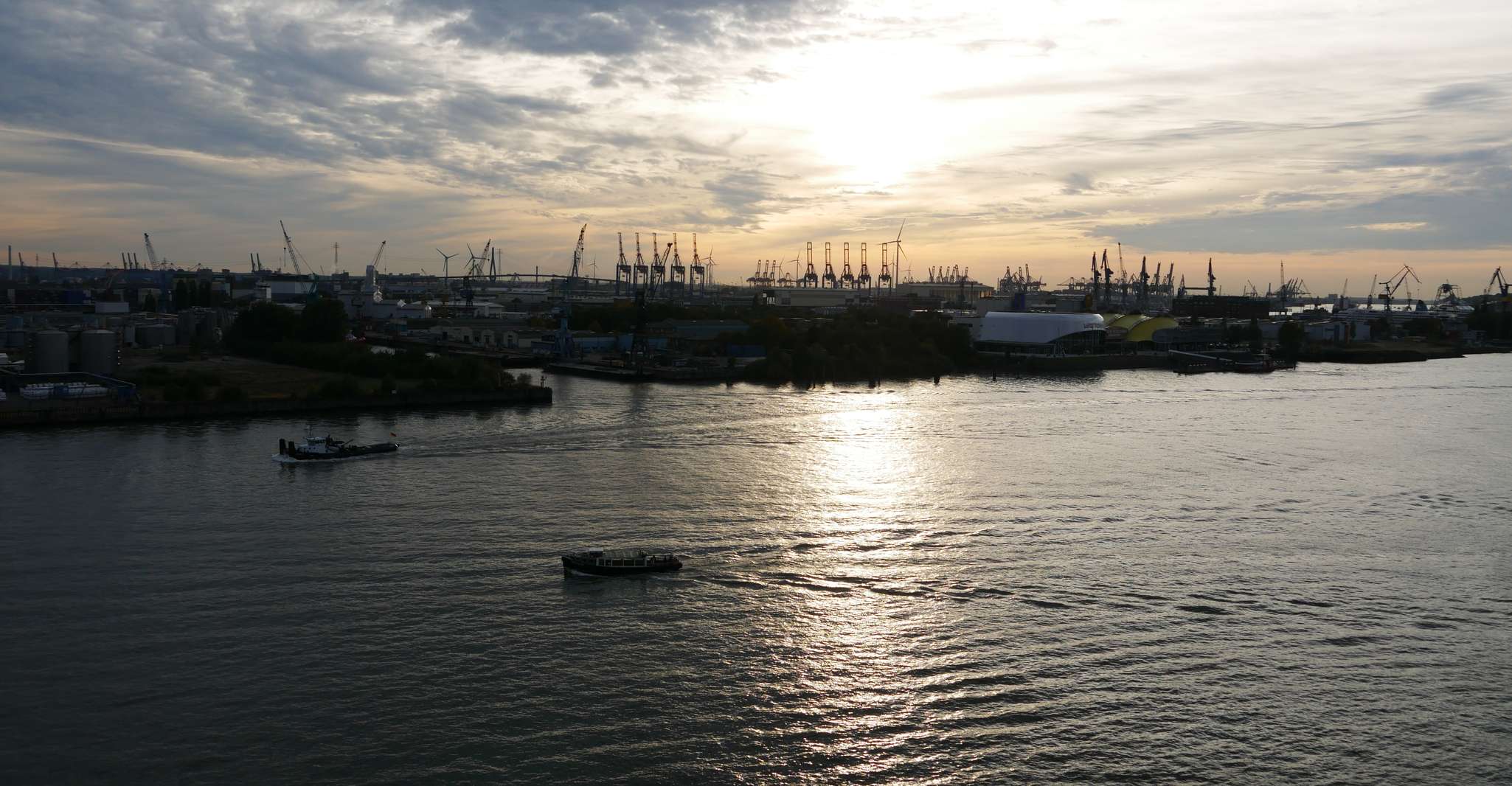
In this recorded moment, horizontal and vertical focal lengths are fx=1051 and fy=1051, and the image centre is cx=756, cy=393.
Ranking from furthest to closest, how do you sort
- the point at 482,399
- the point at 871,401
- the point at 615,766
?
the point at 871,401 → the point at 482,399 → the point at 615,766

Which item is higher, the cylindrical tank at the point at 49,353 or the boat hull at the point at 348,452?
the cylindrical tank at the point at 49,353

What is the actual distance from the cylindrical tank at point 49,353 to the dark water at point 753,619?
4907 mm

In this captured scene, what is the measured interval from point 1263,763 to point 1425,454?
907cm

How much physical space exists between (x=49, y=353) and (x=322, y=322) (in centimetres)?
692

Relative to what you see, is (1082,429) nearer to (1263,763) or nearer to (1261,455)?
(1261,455)

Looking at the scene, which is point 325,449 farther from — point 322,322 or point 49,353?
point 322,322

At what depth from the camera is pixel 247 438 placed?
38.5 feet

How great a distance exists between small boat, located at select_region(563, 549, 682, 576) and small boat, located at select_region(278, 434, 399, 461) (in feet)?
15.6

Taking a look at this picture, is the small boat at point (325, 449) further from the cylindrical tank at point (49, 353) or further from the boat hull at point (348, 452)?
the cylindrical tank at point (49, 353)

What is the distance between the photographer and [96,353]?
15320mm

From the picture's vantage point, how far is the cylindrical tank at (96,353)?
15234 mm

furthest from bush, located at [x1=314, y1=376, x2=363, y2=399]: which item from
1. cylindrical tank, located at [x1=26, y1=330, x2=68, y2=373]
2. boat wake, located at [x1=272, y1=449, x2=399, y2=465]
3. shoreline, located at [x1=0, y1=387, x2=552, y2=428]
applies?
boat wake, located at [x1=272, y1=449, x2=399, y2=465]

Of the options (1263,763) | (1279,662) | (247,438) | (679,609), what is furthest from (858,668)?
(247,438)

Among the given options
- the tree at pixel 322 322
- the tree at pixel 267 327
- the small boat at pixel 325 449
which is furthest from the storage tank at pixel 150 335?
the small boat at pixel 325 449
